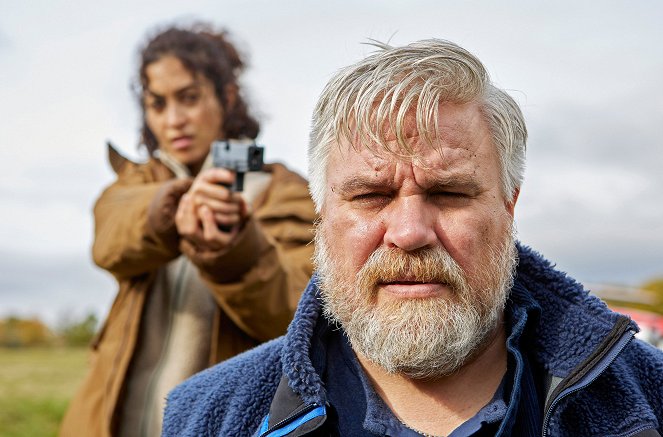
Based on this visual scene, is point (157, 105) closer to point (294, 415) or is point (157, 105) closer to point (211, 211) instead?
point (211, 211)

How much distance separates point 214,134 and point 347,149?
5.72 ft

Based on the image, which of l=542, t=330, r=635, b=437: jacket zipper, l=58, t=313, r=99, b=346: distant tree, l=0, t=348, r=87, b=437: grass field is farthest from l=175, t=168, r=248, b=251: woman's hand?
l=58, t=313, r=99, b=346: distant tree

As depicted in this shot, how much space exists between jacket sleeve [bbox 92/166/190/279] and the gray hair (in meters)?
1.16

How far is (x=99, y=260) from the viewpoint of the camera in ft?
11.4

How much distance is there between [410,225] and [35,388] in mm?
7388

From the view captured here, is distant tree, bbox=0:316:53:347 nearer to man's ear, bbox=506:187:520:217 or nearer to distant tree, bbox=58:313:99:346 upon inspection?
distant tree, bbox=58:313:99:346

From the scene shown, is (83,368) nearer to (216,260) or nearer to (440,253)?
(216,260)

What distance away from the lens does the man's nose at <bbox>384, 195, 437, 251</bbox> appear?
199cm

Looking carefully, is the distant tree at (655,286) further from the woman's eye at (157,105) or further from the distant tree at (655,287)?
the woman's eye at (157,105)

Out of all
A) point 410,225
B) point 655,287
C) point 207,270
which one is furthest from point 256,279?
point 655,287

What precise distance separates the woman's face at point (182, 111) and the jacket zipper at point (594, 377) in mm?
2178

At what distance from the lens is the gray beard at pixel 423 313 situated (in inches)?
79.9

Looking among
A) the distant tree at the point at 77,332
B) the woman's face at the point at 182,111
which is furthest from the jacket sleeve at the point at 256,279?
the distant tree at the point at 77,332

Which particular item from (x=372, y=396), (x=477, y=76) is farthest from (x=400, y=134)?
(x=372, y=396)
